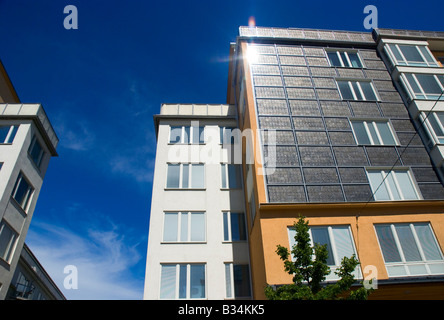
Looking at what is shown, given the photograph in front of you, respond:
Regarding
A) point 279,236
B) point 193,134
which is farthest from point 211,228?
point 193,134

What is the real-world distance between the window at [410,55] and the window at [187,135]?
1539 centimetres

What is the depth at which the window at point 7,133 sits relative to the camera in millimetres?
20391

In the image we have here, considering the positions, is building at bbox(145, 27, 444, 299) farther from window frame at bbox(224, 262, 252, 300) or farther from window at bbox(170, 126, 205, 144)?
window at bbox(170, 126, 205, 144)

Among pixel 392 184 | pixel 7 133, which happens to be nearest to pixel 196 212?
pixel 392 184

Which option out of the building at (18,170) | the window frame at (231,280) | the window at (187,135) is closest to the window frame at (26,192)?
the building at (18,170)

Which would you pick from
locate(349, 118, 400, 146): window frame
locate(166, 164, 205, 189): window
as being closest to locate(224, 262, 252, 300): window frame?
locate(166, 164, 205, 189): window

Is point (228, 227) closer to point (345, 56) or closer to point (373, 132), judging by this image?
point (373, 132)

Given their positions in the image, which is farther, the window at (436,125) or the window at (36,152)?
the window at (36,152)

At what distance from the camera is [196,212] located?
19.4m

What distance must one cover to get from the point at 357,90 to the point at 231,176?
34.7ft

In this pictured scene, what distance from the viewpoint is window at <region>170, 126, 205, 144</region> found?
22875 millimetres

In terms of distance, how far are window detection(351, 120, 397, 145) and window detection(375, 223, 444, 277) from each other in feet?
17.6

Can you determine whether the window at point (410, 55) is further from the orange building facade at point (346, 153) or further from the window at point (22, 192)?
the window at point (22, 192)
